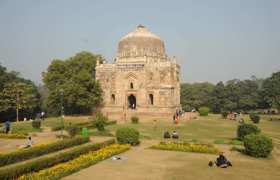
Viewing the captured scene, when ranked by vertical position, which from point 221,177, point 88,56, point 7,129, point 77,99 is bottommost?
point 221,177

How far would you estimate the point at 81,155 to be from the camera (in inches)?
628

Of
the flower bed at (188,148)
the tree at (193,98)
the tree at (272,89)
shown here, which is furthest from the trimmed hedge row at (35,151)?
the tree at (193,98)

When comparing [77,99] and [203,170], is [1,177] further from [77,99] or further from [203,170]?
[77,99]

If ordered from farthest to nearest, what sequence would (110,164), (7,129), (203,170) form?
(7,129) → (110,164) → (203,170)

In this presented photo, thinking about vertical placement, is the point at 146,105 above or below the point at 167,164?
above

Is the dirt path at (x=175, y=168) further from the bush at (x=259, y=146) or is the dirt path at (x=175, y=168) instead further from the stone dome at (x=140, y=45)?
the stone dome at (x=140, y=45)

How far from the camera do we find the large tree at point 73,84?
36719mm

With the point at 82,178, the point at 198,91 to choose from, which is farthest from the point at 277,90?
the point at 82,178

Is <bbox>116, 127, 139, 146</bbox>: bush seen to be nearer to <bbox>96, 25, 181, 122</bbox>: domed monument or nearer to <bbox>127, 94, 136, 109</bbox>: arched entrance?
<bbox>96, 25, 181, 122</bbox>: domed monument

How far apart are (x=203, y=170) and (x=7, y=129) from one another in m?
17.7

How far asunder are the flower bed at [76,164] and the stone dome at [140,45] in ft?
84.7

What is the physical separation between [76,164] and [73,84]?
79.0 ft

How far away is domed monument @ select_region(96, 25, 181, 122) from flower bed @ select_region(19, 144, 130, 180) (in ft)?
64.1

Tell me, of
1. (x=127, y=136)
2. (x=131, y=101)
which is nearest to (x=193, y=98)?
(x=131, y=101)
